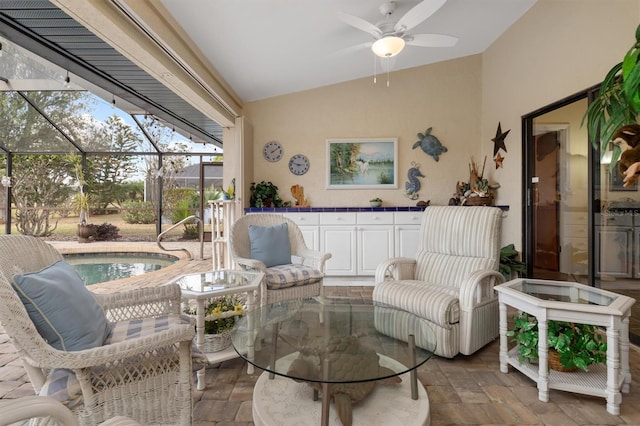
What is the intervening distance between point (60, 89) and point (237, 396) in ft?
23.1

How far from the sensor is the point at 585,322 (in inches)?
70.5

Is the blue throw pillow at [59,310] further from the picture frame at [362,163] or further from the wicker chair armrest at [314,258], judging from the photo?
the picture frame at [362,163]

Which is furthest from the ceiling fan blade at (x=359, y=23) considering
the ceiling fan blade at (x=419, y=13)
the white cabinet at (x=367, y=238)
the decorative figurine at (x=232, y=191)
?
the decorative figurine at (x=232, y=191)

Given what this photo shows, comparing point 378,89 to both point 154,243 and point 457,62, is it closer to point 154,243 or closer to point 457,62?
point 457,62

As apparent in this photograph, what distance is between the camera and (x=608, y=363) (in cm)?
173

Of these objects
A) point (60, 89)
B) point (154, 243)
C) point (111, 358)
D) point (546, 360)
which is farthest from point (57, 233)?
point (546, 360)

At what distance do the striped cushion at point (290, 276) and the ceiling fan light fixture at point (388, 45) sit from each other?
2075 millimetres

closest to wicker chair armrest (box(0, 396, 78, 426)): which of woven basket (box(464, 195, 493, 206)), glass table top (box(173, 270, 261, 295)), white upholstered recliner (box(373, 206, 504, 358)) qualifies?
glass table top (box(173, 270, 261, 295))

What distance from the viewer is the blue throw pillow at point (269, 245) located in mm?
3035

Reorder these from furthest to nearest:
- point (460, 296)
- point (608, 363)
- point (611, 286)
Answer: point (611, 286), point (460, 296), point (608, 363)

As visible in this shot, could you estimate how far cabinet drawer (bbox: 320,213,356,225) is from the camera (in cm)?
441

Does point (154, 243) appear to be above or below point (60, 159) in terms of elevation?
below

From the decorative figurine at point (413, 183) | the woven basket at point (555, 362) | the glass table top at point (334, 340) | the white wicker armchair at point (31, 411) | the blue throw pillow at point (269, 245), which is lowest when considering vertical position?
the woven basket at point (555, 362)

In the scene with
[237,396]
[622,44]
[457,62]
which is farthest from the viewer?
[457,62]
